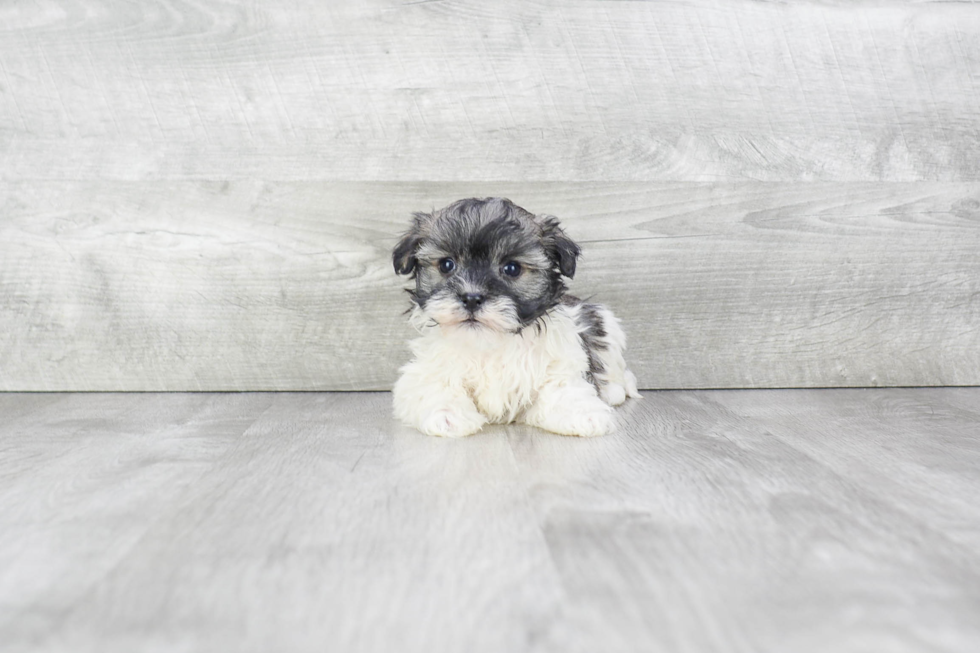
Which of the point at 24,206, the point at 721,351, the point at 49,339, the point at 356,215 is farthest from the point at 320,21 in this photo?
the point at 721,351

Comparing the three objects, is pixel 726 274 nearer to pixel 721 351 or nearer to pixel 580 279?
pixel 721 351

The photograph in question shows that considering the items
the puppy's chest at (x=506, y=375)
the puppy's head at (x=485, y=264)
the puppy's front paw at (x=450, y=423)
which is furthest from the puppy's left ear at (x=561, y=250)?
the puppy's front paw at (x=450, y=423)

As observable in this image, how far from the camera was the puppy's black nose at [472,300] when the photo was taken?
A: 1765 mm

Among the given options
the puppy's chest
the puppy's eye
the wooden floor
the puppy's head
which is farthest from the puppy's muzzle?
the wooden floor

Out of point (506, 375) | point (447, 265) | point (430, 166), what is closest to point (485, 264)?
point (447, 265)

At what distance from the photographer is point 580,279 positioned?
251 centimetres

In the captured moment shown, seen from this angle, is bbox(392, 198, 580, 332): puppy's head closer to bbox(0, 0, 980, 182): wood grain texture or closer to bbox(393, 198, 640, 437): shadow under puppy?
bbox(393, 198, 640, 437): shadow under puppy

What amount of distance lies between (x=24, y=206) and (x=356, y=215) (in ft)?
3.62

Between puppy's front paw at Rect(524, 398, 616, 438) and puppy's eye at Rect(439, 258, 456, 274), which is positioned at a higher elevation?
puppy's eye at Rect(439, 258, 456, 274)

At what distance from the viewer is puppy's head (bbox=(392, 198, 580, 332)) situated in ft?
5.87

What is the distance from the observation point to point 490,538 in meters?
1.19

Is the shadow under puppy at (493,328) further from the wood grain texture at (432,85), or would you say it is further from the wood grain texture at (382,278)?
the wood grain texture at (432,85)

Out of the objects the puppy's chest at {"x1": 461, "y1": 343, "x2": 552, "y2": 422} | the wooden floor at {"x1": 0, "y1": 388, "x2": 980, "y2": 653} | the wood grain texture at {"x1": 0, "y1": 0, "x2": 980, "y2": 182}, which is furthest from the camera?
the wood grain texture at {"x1": 0, "y1": 0, "x2": 980, "y2": 182}

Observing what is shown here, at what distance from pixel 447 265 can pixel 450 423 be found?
41cm
